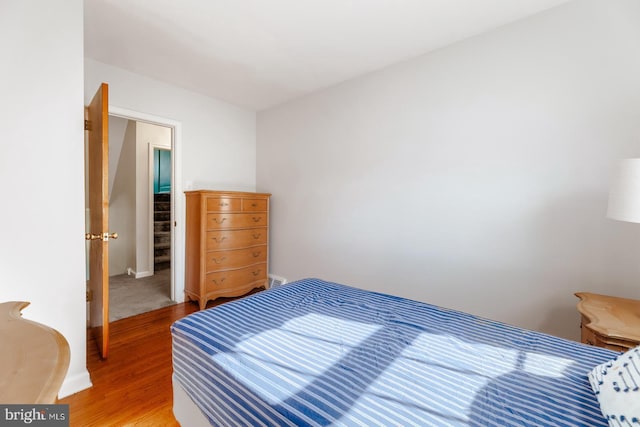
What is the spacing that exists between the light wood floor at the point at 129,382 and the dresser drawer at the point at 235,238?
2.99 ft

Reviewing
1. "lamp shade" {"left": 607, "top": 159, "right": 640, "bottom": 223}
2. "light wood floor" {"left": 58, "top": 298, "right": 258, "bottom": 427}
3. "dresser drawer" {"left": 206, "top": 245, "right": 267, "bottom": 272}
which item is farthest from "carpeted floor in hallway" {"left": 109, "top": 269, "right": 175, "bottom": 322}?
"lamp shade" {"left": 607, "top": 159, "right": 640, "bottom": 223}

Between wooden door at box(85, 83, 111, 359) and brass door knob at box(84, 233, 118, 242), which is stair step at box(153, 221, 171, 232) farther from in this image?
brass door knob at box(84, 233, 118, 242)

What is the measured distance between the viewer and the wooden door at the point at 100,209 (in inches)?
69.0

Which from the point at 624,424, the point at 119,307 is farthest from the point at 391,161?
the point at 119,307

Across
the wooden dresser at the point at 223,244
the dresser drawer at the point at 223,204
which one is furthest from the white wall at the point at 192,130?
the dresser drawer at the point at 223,204

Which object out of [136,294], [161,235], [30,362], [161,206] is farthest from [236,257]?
[161,206]

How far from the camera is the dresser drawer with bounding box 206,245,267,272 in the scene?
2.93 m

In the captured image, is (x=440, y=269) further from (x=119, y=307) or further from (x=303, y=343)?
(x=119, y=307)

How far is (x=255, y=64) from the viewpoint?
254 centimetres

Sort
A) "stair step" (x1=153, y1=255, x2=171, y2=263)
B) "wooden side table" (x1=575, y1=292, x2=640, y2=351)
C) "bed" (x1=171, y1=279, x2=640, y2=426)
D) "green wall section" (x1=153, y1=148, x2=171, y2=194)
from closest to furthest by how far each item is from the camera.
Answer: "bed" (x1=171, y1=279, x2=640, y2=426) < "wooden side table" (x1=575, y1=292, x2=640, y2=351) < "stair step" (x1=153, y1=255, x2=171, y2=263) < "green wall section" (x1=153, y1=148, x2=171, y2=194)

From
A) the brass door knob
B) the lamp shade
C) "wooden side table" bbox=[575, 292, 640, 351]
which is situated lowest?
"wooden side table" bbox=[575, 292, 640, 351]

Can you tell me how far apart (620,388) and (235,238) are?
2.99m

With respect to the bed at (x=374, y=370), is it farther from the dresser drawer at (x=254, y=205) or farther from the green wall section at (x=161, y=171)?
the green wall section at (x=161, y=171)

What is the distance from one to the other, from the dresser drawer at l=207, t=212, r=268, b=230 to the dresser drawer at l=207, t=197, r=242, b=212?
0.18 feet
